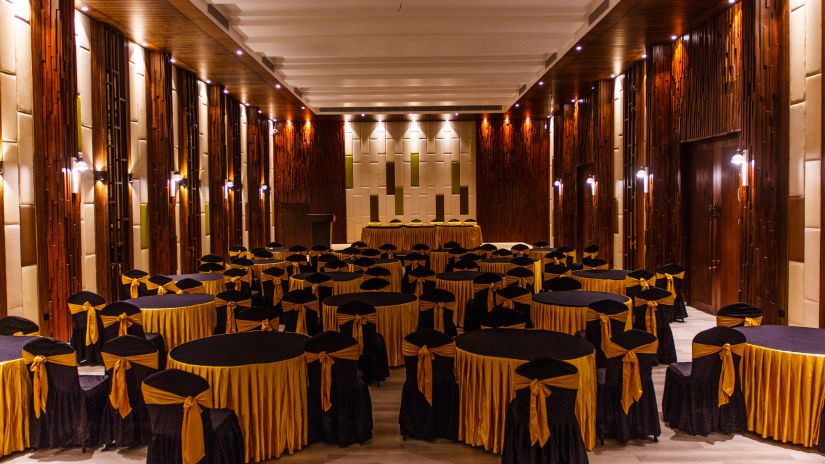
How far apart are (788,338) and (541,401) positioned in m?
2.68

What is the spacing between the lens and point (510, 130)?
22156 mm

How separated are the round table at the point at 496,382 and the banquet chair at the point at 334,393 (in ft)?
2.73

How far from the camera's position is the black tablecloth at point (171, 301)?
717 centimetres

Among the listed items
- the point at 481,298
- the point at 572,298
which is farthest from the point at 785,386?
the point at 481,298

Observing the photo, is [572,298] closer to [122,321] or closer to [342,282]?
[342,282]

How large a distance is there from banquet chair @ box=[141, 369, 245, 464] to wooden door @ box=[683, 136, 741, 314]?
7.66 metres

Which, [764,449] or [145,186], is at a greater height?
[145,186]

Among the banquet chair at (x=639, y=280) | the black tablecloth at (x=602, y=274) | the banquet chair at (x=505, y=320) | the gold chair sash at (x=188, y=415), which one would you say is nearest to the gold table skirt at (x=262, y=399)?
the gold chair sash at (x=188, y=415)

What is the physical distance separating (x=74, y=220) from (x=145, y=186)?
2777 millimetres

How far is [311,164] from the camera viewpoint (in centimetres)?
2208

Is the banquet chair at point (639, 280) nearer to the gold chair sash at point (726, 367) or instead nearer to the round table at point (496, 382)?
the gold chair sash at point (726, 367)

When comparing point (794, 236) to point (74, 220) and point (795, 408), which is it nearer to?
point (795, 408)

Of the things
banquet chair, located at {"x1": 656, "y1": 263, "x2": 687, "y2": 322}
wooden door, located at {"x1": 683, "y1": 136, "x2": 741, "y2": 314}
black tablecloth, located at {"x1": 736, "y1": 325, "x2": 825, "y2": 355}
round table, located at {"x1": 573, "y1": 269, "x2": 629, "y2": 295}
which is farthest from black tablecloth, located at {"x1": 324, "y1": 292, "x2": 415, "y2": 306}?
wooden door, located at {"x1": 683, "y1": 136, "x2": 741, "y2": 314}

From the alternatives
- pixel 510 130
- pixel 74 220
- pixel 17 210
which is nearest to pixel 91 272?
pixel 74 220
